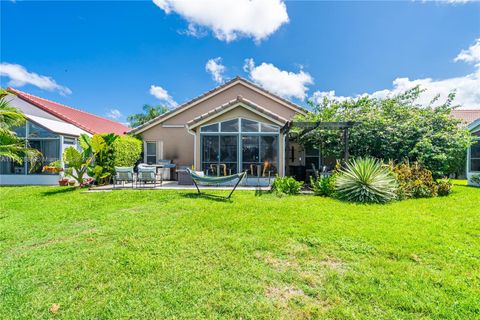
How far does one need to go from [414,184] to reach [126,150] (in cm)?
1599

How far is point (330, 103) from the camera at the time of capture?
15156 millimetres

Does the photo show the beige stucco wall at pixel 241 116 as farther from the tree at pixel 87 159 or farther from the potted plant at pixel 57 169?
the potted plant at pixel 57 169

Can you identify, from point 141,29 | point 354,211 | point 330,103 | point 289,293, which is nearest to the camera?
point 289,293

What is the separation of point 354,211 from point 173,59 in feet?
67.1

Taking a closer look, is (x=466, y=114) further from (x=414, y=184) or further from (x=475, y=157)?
(x=414, y=184)

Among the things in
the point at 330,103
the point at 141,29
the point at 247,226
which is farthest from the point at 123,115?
the point at 247,226

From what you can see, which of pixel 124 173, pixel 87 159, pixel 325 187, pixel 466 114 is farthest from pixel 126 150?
pixel 466 114

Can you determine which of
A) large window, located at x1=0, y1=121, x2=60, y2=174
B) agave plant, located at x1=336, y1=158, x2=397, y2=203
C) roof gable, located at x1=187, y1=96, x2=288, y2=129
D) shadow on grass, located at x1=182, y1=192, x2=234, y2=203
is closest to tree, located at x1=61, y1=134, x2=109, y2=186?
large window, located at x1=0, y1=121, x2=60, y2=174

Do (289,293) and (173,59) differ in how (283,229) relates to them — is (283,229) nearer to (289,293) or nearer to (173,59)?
(289,293)

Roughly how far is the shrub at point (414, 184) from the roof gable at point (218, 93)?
8646 mm

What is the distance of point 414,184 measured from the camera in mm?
9508

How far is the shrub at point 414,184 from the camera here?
9.32m

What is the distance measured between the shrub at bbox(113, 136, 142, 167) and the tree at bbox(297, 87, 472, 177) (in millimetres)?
11697

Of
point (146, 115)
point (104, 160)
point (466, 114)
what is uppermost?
point (146, 115)
